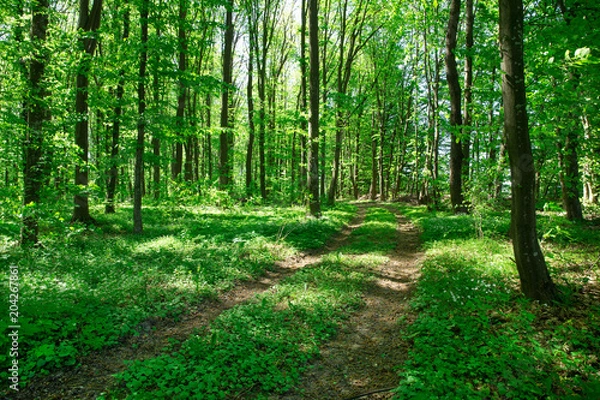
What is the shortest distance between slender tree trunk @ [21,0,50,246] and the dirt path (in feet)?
23.1

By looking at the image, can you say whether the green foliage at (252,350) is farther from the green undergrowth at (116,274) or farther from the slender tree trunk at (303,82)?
the slender tree trunk at (303,82)

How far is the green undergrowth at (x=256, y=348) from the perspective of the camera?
3564 millimetres

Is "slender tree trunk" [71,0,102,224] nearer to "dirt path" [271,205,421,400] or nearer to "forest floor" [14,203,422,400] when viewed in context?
"forest floor" [14,203,422,400]

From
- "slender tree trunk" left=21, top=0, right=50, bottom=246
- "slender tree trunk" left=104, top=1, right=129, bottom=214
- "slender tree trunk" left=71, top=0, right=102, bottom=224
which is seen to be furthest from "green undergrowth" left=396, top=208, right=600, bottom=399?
"slender tree trunk" left=71, top=0, right=102, bottom=224

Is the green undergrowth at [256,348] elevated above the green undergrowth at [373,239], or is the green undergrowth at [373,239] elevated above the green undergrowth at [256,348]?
the green undergrowth at [373,239]

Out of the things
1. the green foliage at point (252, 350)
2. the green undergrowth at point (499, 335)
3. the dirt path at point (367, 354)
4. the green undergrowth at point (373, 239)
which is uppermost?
the green undergrowth at point (373, 239)

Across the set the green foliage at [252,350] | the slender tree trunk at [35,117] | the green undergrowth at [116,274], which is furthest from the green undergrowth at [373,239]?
the slender tree trunk at [35,117]

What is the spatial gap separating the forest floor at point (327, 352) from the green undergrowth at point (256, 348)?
8.1 inches

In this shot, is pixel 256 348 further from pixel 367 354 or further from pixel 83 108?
pixel 83 108

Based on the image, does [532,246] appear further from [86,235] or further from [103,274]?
[86,235]

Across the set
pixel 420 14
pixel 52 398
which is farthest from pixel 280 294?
pixel 420 14

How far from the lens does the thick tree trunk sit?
479 cm

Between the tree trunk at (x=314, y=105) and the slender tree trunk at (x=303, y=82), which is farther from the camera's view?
the slender tree trunk at (x=303, y=82)

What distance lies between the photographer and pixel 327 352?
14.9 ft
